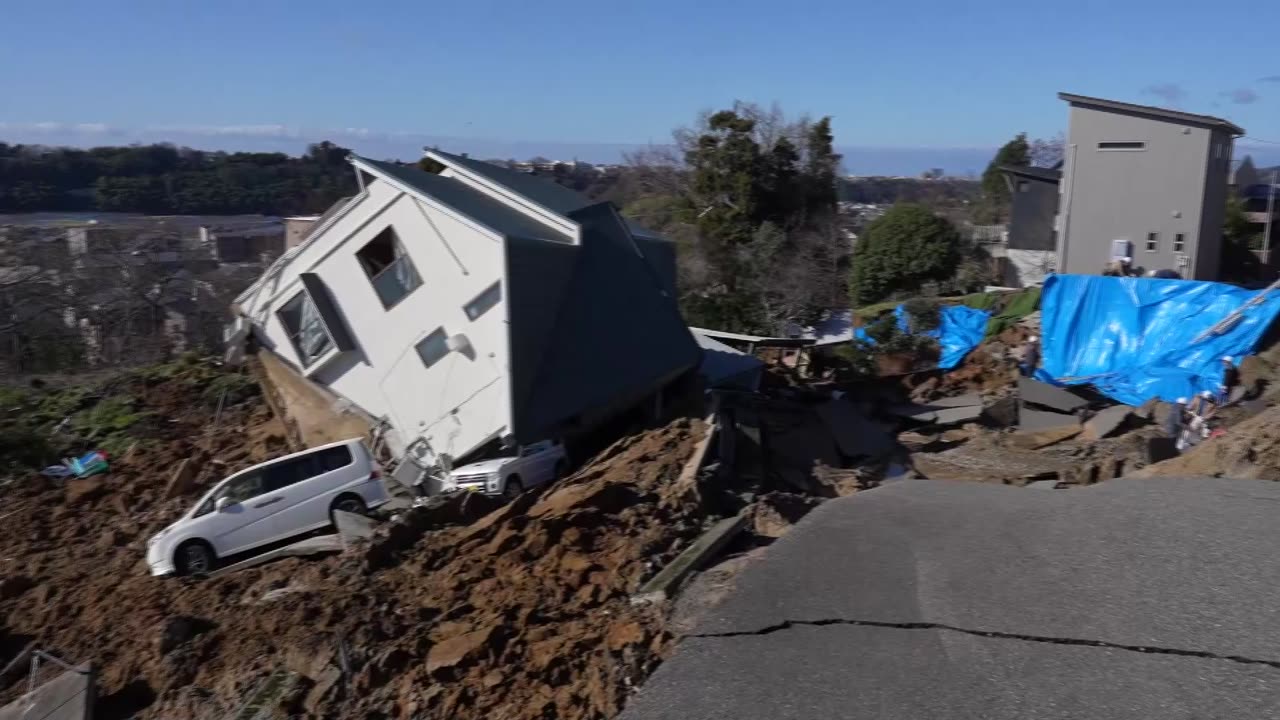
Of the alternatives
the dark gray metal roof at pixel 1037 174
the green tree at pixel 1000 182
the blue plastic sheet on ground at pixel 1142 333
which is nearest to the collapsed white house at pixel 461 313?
the blue plastic sheet on ground at pixel 1142 333

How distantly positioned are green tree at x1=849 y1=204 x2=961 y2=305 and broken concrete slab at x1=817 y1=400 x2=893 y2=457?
20.1 metres

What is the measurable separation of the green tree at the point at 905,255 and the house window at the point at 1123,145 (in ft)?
18.8

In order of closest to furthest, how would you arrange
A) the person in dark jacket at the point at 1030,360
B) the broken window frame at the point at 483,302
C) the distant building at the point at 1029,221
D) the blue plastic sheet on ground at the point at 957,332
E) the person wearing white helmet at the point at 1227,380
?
the broken window frame at the point at 483,302
the person wearing white helmet at the point at 1227,380
the person in dark jacket at the point at 1030,360
the blue plastic sheet on ground at the point at 957,332
the distant building at the point at 1029,221

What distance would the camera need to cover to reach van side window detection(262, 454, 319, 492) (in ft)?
43.2

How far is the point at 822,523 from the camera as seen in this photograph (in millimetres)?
8953

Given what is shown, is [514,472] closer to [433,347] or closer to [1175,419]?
[433,347]

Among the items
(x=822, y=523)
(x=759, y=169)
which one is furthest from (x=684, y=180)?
(x=822, y=523)

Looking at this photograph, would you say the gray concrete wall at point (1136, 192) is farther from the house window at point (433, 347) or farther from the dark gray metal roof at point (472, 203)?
the house window at point (433, 347)

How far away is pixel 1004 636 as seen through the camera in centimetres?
641

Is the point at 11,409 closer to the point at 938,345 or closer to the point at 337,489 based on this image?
the point at 337,489

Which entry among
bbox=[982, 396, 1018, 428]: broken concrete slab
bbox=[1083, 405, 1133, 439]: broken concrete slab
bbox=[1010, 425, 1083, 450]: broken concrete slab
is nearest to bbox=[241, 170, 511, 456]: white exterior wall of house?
bbox=[1010, 425, 1083, 450]: broken concrete slab

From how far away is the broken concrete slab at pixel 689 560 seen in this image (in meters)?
7.57

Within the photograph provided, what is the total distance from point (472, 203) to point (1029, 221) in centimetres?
3420

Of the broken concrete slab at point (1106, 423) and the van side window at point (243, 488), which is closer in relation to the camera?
the van side window at point (243, 488)
